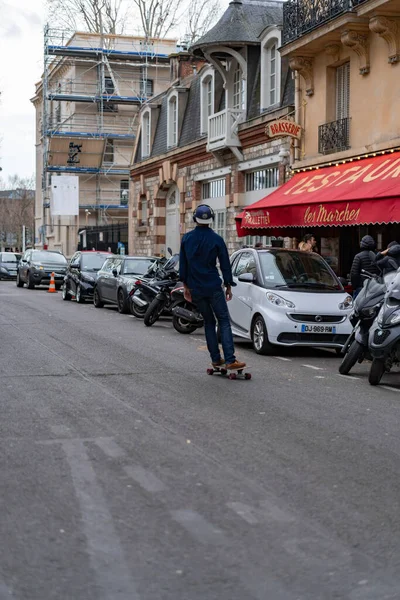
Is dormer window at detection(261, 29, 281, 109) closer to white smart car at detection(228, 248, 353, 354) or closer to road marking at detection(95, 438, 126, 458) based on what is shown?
white smart car at detection(228, 248, 353, 354)

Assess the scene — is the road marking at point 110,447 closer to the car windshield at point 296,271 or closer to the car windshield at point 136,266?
the car windshield at point 296,271

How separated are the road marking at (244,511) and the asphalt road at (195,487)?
0.02 m

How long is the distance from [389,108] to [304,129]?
4087 millimetres

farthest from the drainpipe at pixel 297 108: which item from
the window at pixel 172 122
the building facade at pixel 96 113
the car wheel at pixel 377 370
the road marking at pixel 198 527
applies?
the building facade at pixel 96 113

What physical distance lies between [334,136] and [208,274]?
12.0 metres

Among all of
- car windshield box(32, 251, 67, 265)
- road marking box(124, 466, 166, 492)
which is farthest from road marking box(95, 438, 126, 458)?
car windshield box(32, 251, 67, 265)

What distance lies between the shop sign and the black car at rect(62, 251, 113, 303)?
619 centimetres

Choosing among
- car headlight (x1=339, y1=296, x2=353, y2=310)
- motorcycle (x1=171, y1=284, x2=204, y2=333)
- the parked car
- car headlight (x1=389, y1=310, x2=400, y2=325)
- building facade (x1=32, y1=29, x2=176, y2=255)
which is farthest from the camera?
building facade (x1=32, y1=29, x2=176, y2=255)

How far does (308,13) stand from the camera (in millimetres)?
21844

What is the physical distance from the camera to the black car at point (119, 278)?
21.8 meters

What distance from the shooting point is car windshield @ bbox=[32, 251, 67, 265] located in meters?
35.9

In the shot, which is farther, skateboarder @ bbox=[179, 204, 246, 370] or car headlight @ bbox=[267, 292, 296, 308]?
car headlight @ bbox=[267, 292, 296, 308]

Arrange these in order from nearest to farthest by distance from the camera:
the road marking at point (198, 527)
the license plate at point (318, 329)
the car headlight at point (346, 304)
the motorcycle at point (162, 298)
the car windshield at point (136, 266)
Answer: the road marking at point (198, 527), the license plate at point (318, 329), the car headlight at point (346, 304), the motorcycle at point (162, 298), the car windshield at point (136, 266)

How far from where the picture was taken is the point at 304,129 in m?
23.3
